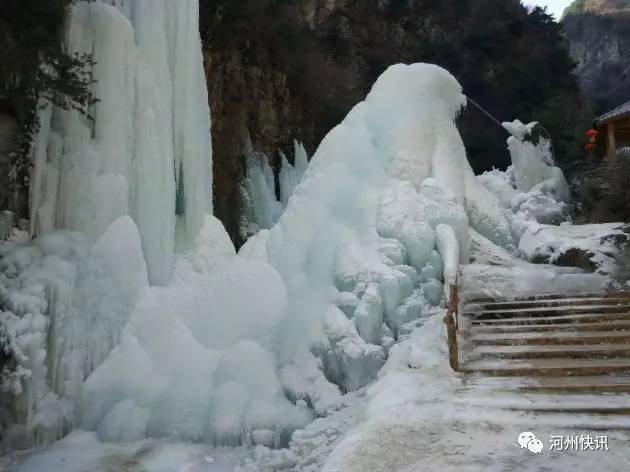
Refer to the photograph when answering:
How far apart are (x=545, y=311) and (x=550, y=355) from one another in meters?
1.23

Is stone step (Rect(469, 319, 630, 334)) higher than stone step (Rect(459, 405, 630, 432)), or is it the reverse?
stone step (Rect(469, 319, 630, 334))

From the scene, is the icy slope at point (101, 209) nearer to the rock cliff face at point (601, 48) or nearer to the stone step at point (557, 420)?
the stone step at point (557, 420)

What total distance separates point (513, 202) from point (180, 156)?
9.75 m

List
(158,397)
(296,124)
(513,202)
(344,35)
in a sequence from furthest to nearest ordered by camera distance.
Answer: (344,35) < (296,124) < (513,202) < (158,397)

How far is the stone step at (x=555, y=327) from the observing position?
6.42 meters

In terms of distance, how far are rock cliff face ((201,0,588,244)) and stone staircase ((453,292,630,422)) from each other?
9.80 metres

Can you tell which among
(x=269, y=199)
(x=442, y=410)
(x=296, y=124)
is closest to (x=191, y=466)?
(x=442, y=410)

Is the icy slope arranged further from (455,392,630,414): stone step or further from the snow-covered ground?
(455,392,630,414): stone step

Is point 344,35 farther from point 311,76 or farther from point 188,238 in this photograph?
point 188,238

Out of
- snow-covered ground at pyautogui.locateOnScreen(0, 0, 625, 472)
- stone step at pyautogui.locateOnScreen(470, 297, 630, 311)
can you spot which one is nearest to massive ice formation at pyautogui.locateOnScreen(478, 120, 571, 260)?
snow-covered ground at pyautogui.locateOnScreen(0, 0, 625, 472)

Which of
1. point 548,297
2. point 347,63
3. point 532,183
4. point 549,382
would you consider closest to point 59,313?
point 549,382

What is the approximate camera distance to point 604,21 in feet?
145

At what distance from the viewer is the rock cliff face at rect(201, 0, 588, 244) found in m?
15.9

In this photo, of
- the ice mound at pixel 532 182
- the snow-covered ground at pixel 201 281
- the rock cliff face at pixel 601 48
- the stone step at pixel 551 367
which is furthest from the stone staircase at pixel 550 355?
the rock cliff face at pixel 601 48
